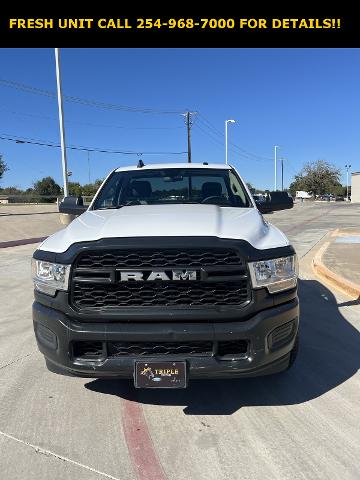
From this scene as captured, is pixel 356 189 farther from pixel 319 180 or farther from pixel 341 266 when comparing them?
pixel 341 266

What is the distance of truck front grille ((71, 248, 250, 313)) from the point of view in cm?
306

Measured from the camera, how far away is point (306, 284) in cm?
822

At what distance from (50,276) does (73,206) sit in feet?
7.00

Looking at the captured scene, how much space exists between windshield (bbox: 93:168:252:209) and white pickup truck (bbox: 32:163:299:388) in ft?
5.27

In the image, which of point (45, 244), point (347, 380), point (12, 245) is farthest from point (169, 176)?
point (12, 245)

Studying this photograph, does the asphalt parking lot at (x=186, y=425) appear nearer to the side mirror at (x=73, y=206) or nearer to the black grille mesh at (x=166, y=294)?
the black grille mesh at (x=166, y=294)

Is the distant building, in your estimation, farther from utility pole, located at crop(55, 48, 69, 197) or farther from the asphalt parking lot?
the asphalt parking lot

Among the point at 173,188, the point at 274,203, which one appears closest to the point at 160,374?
the point at 173,188

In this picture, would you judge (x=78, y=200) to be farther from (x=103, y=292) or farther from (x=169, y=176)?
(x=103, y=292)

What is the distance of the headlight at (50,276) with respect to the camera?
10.4 ft

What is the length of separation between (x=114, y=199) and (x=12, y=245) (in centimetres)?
1217

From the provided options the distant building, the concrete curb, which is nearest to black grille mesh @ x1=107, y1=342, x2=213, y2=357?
the concrete curb

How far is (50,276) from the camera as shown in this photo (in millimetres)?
3264

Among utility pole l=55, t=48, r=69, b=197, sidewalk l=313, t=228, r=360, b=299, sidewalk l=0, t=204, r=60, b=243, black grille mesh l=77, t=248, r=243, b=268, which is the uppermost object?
utility pole l=55, t=48, r=69, b=197
